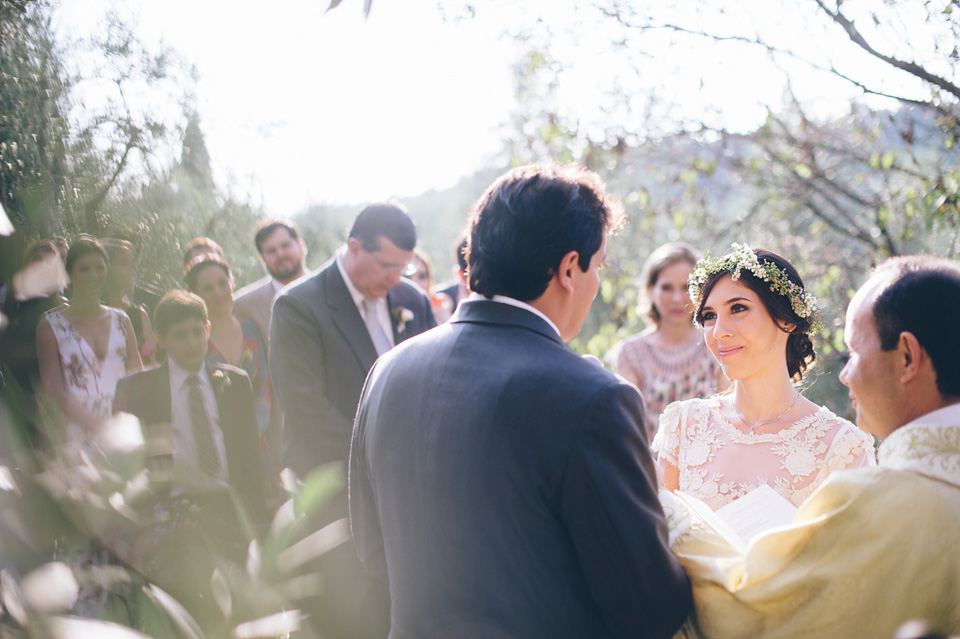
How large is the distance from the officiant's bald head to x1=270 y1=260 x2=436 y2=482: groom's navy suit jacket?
2752 mm

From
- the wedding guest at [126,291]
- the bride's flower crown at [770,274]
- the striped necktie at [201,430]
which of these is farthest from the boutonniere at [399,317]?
the bride's flower crown at [770,274]

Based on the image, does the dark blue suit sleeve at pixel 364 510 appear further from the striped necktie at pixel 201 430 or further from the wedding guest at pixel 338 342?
the striped necktie at pixel 201 430

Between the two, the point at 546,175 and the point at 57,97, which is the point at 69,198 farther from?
the point at 546,175

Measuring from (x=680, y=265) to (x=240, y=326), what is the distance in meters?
2.90

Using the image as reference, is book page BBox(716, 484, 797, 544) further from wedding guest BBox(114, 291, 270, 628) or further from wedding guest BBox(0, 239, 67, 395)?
wedding guest BBox(0, 239, 67, 395)

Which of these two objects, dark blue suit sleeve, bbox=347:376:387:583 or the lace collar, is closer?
the lace collar

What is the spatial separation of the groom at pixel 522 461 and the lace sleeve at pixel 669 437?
1.50 metres

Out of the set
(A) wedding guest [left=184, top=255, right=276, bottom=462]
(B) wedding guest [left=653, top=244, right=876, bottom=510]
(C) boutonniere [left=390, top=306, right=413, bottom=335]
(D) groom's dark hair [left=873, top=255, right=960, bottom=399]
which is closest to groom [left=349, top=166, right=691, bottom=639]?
(D) groom's dark hair [left=873, top=255, right=960, bottom=399]

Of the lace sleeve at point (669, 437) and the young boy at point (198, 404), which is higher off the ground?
the young boy at point (198, 404)

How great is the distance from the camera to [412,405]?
71.3 inches

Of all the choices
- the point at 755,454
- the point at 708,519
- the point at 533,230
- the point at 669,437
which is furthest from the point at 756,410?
the point at 533,230

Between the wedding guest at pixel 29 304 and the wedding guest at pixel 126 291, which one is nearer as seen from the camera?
the wedding guest at pixel 29 304

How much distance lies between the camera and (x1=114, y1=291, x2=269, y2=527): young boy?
10.9ft

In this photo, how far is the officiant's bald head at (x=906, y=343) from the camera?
152cm
